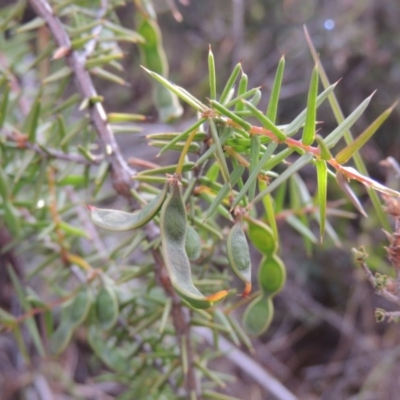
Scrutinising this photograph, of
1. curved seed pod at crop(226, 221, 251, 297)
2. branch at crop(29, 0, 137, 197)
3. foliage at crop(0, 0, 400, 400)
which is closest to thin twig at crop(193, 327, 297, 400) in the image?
foliage at crop(0, 0, 400, 400)

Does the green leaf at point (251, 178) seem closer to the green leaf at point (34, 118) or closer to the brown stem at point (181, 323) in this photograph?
the brown stem at point (181, 323)

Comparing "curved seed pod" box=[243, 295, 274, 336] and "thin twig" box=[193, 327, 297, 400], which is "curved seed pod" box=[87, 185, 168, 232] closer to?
"curved seed pod" box=[243, 295, 274, 336]

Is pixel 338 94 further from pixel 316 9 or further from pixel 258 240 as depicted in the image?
pixel 258 240

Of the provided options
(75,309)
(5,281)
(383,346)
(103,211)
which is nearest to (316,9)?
(383,346)

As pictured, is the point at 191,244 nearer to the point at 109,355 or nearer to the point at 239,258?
the point at 239,258

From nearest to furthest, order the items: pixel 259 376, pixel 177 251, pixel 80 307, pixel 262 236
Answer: pixel 177 251, pixel 262 236, pixel 80 307, pixel 259 376

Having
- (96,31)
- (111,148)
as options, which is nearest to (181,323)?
(111,148)

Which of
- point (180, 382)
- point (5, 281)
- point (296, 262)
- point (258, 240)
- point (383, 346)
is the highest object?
point (258, 240)
